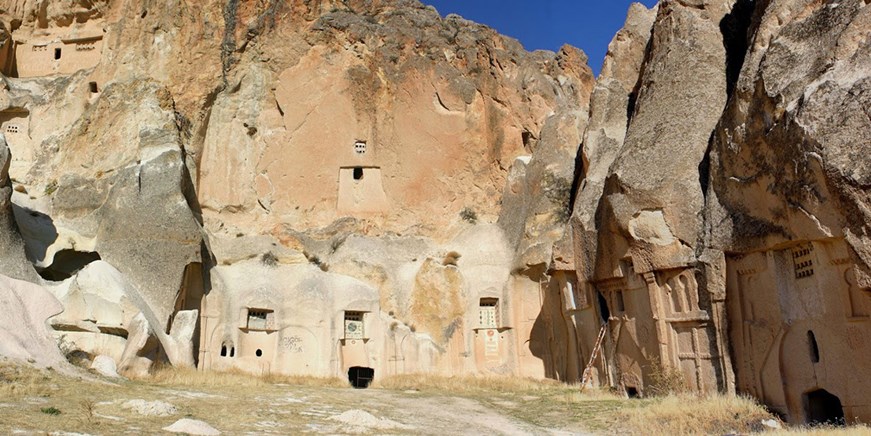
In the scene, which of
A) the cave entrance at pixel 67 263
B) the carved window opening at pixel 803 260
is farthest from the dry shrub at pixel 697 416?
the cave entrance at pixel 67 263

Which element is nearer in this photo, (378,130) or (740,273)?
(740,273)

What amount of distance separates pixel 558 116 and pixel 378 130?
6.04 meters

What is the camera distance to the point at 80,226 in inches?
805

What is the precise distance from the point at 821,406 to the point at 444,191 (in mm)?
14361

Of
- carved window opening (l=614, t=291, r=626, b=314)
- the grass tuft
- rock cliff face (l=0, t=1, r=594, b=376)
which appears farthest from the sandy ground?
rock cliff face (l=0, t=1, r=594, b=376)

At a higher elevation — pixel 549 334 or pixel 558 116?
pixel 558 116

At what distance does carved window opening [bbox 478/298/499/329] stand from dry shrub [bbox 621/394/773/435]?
8.84m

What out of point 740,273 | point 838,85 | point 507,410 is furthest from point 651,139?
point 507,410

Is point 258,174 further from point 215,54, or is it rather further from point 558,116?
point 558,116

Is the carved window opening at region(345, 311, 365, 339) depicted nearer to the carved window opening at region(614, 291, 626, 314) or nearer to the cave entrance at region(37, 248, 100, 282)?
the cave entrance at region(37, 248, 100, 282)

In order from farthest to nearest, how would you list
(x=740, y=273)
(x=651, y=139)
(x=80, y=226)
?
(x=80, y=226), (x=651, y=139), (x=740, y=273)

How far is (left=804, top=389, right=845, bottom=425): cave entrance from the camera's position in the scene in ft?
44.3

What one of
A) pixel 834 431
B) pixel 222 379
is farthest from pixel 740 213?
pixel 222 379

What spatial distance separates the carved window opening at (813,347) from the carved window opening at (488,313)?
10.5m
